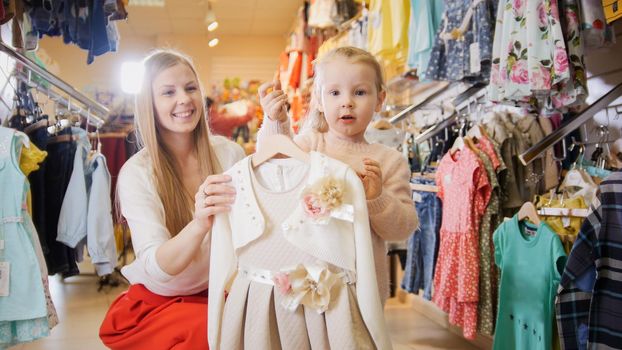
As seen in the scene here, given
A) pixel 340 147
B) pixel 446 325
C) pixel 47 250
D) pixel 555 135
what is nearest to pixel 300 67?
pixel 446 325

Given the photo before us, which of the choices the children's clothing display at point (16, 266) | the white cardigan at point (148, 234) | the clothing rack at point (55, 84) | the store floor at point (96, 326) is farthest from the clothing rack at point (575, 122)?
the clothing rack at point (55, 84)

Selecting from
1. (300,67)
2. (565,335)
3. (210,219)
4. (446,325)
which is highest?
(300,67)

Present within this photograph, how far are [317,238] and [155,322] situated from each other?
0.59m

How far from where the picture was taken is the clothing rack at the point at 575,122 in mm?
1950

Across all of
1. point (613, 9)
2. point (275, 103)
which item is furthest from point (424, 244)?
point (275, 103)

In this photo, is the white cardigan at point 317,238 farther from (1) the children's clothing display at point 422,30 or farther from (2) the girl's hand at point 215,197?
(1) the children's clothing display at point 422,30

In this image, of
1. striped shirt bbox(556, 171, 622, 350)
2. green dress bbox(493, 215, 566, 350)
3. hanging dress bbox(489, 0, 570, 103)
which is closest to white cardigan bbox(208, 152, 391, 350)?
striped shirt bbox(556, 171, 622, 350)

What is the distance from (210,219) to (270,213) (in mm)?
156

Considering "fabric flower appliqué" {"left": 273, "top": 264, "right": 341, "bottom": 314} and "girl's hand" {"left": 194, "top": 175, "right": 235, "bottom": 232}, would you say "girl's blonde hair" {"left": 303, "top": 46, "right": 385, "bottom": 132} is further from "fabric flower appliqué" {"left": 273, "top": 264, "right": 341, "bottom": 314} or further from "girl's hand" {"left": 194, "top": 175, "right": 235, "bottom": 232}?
"fabric flower appliqué" {"left": 273, "top": 264, "right": 341, "bottom": 314}

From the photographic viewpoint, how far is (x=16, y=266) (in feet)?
6.74

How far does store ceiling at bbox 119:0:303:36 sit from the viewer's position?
6.66 metres

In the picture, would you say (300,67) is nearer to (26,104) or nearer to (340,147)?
(26,104)

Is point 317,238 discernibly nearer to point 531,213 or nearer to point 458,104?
point 531,213

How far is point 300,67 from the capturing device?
19.6 ft
